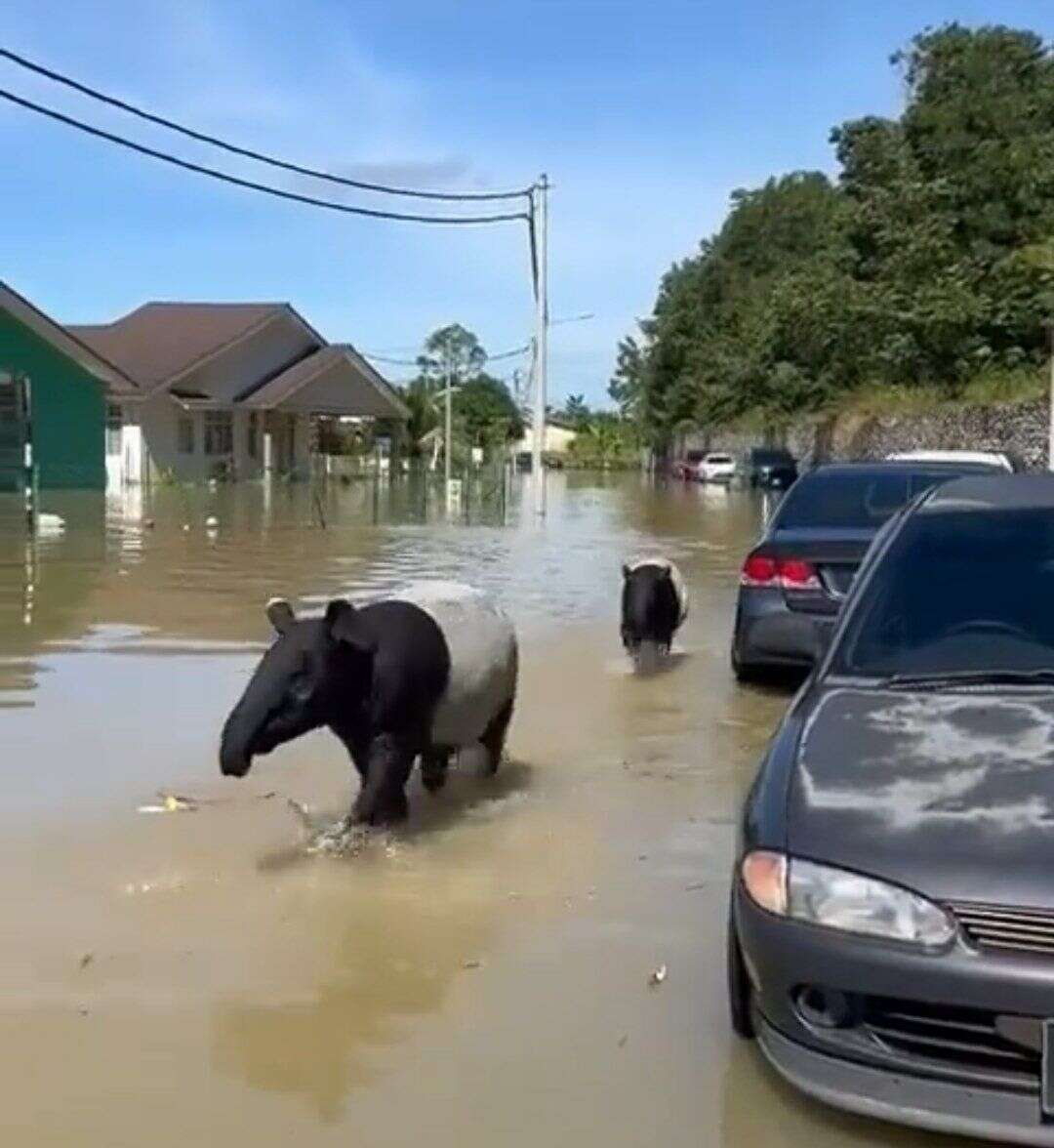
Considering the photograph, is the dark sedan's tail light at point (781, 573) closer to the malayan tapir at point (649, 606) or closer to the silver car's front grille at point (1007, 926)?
the malayan tapir at point (649, 606)

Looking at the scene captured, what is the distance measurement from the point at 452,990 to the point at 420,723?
1.70 m

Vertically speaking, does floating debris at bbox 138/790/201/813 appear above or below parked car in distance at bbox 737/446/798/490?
above

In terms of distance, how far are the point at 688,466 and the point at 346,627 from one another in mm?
63601

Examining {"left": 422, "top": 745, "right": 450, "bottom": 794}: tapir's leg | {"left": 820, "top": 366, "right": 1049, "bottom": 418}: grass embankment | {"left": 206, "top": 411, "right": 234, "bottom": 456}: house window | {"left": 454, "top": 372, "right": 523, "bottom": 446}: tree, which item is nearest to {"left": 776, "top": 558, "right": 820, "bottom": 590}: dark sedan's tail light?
{"left": 422, "top": 745, "right": 450, "bottom": 794}: tapir's leg

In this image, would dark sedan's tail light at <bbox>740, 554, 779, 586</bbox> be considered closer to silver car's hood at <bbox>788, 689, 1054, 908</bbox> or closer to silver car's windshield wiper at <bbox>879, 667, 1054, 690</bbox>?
silver car's windshield wiper at <bbox>879, 667, 1054, 690</bbox>

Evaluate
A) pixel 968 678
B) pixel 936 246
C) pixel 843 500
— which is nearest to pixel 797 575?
pixel 843 500

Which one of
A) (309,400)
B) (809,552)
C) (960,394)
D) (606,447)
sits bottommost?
(606,447)

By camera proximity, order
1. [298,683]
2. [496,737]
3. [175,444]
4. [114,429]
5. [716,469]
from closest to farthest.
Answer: [298,683] → [496,737] → [114,429] → [175,444] → [716,469]

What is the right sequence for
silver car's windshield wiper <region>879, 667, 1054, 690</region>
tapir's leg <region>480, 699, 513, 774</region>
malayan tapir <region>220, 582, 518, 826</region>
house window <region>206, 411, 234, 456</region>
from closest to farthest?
silver car's windshield wiper <region>879, 667, 1054, 690</region>
malayan tapir <region>220, 582, 518, 826</region>
tapir's leg <region>480, 699, 513, 774</region>
house window <region>206, 411, 234, 456</region>

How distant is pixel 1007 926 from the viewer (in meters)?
3.70

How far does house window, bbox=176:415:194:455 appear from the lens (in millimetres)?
49969

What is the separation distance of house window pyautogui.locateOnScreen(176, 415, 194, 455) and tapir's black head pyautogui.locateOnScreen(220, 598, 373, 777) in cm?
4437

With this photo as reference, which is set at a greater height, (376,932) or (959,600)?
(959,600)

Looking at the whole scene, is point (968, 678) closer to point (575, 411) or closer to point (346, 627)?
point (346, 627)
